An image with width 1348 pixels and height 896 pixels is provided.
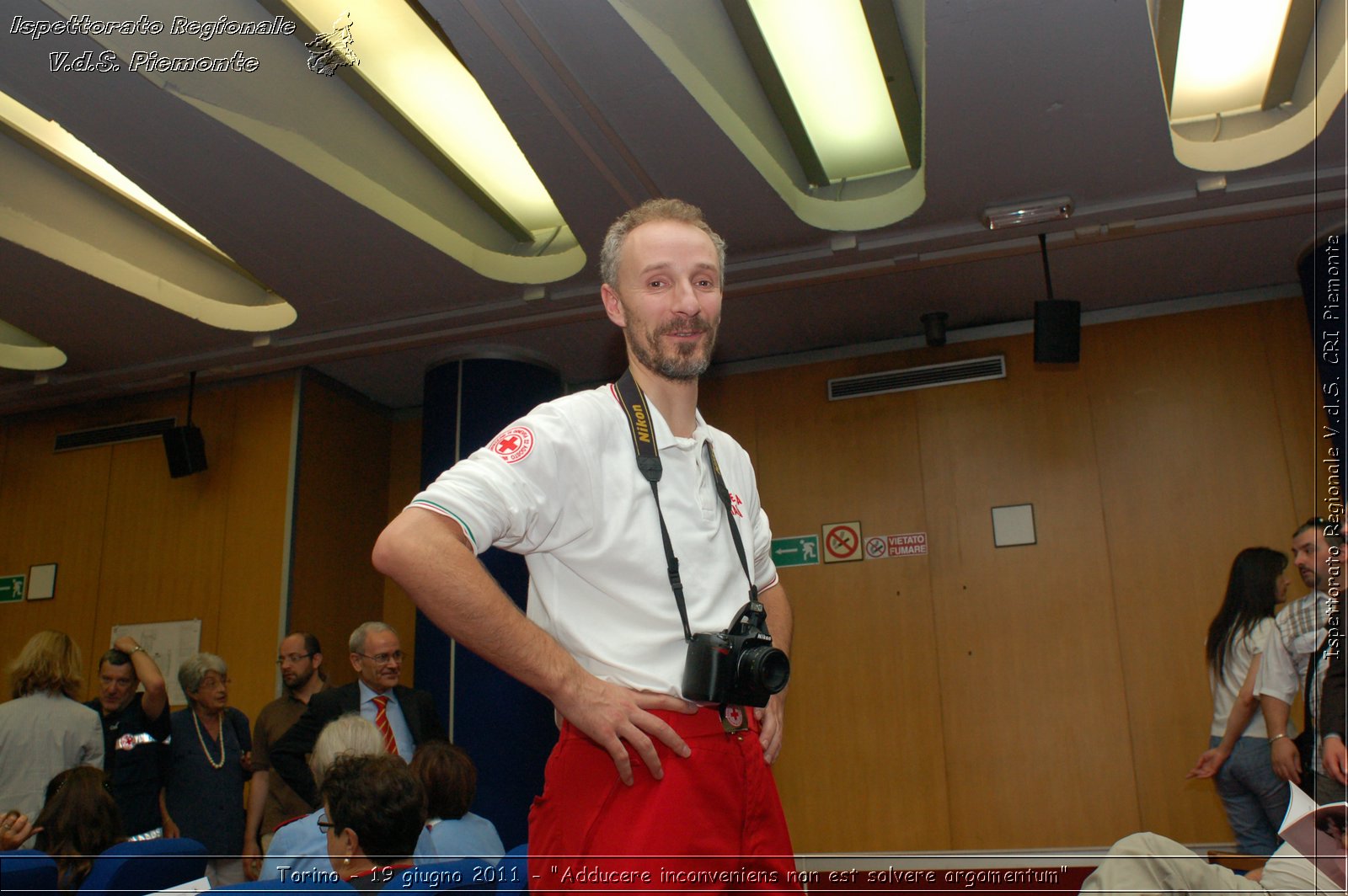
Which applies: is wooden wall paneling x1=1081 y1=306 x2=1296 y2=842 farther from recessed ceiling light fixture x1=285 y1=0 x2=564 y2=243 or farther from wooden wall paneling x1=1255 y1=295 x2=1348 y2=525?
recessed ceiling light fixture x1=285 y1=0 x2=564 y2=243

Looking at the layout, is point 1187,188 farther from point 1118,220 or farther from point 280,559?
point 280,559

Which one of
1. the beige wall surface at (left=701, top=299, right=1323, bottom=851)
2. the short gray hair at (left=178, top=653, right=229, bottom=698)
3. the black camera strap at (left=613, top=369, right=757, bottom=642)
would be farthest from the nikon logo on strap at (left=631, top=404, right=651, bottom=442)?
the beige wall surface at (left=701, top=299, right=1323, bottom=851)

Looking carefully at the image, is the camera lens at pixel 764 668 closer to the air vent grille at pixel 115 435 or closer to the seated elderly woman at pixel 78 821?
the seated elderly woman at pixel 78 821

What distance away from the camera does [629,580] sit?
4.33 ft

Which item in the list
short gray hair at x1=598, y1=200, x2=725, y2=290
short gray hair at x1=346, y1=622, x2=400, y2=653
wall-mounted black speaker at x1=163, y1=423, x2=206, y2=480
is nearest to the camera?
short gray hair at x1=598, y1=200, x2=725, y2=290

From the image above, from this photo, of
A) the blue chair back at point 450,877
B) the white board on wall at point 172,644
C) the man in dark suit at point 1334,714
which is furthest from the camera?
the white board on wall at point 172,644

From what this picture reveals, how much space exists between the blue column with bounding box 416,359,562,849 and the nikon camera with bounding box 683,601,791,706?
13.0 ft

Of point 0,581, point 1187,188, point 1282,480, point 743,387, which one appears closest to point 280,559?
point 0,581

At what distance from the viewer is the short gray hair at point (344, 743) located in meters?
2.64

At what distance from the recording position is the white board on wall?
19.6ft

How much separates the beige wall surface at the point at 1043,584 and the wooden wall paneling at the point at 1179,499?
1cm

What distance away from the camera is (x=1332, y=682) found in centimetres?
209

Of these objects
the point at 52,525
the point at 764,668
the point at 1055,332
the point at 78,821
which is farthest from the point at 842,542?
the point at 52,525

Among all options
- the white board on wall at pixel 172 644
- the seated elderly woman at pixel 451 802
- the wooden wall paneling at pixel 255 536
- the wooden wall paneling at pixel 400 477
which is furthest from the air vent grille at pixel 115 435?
the seated elderly woman at pixel 451 802
